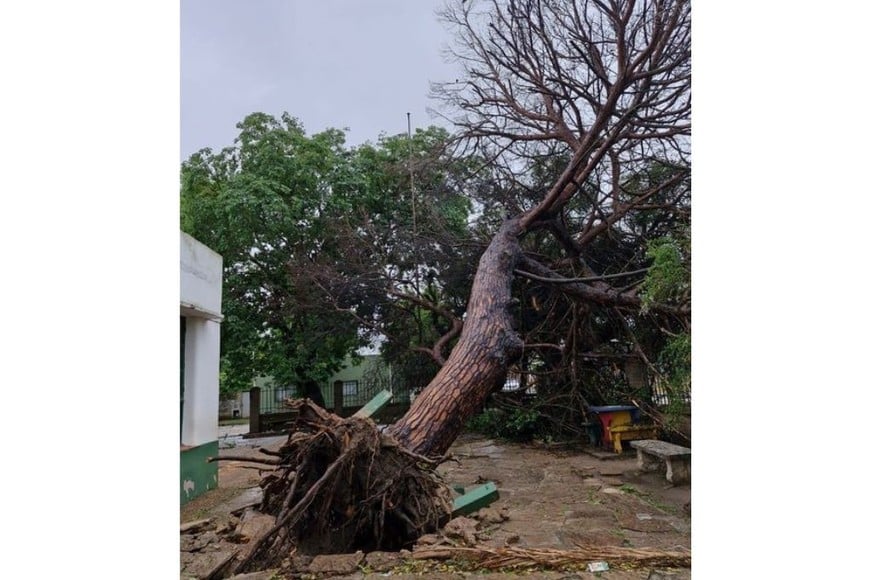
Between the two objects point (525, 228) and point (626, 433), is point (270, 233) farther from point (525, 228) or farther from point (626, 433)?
point (626, 433)

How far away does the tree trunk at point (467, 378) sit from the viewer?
12.1 ft

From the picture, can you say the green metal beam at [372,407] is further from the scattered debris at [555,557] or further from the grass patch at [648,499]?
the grass patch at [648,499]

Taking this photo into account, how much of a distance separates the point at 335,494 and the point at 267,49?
11.8 ft

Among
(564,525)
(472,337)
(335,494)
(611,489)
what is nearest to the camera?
(335,494)

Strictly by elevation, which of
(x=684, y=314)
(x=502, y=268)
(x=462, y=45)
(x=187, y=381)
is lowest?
(x=187, y=381)

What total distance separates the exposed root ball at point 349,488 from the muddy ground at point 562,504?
35cm

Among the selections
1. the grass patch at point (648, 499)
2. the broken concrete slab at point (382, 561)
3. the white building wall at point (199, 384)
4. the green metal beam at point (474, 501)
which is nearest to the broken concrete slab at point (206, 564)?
the broken concrete slab at point (382, 561)

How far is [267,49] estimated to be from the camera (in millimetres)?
4582

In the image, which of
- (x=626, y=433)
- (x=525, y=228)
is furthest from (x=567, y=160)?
(x=626, y=433)

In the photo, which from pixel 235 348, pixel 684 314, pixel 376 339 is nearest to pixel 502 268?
pixel 684 314

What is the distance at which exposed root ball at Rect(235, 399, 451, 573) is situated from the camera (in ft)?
9.85

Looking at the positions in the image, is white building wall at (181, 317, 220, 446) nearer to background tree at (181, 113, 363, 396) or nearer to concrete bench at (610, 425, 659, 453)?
concrete bench at (610, 425, 659, 453)

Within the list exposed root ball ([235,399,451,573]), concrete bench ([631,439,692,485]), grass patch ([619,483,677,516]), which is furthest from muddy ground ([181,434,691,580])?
exposed root ball ([235,399,451,573])

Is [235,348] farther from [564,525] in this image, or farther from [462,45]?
[564,525]
